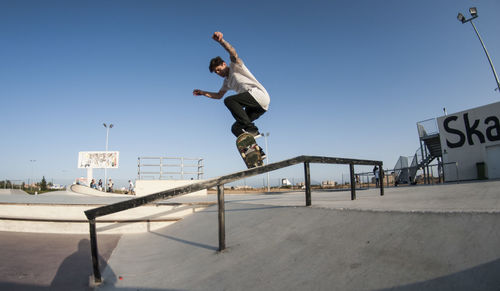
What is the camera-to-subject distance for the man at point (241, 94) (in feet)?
11.6

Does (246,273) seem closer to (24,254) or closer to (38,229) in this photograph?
(24,254)

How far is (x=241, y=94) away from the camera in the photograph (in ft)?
11.6

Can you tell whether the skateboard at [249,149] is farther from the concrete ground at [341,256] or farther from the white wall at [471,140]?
the white wall at [471,140]

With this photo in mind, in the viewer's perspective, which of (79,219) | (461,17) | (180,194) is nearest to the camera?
(180,194)

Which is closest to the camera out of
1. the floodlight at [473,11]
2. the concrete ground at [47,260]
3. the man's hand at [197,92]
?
the concrete ground at [47,260]

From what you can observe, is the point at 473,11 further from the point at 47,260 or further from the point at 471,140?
the point at 47,260

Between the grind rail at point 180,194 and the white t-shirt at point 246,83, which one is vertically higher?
the white t-shirt at point 246,83

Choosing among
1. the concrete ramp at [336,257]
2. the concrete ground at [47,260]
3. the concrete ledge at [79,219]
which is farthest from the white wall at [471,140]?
the concrete ground at [47,260]

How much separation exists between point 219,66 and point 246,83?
52 cm

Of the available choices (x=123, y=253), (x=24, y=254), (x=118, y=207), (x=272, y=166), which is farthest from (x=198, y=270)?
(x=24, y=254)

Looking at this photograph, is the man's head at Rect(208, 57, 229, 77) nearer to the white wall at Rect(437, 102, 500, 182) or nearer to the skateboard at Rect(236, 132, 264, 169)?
the skateboard at Rect(236, 132, 264, 169)

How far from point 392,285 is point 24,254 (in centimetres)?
481

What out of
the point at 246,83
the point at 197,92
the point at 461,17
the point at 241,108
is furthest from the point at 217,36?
the point at 461,17

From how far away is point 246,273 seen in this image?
6.63ft
